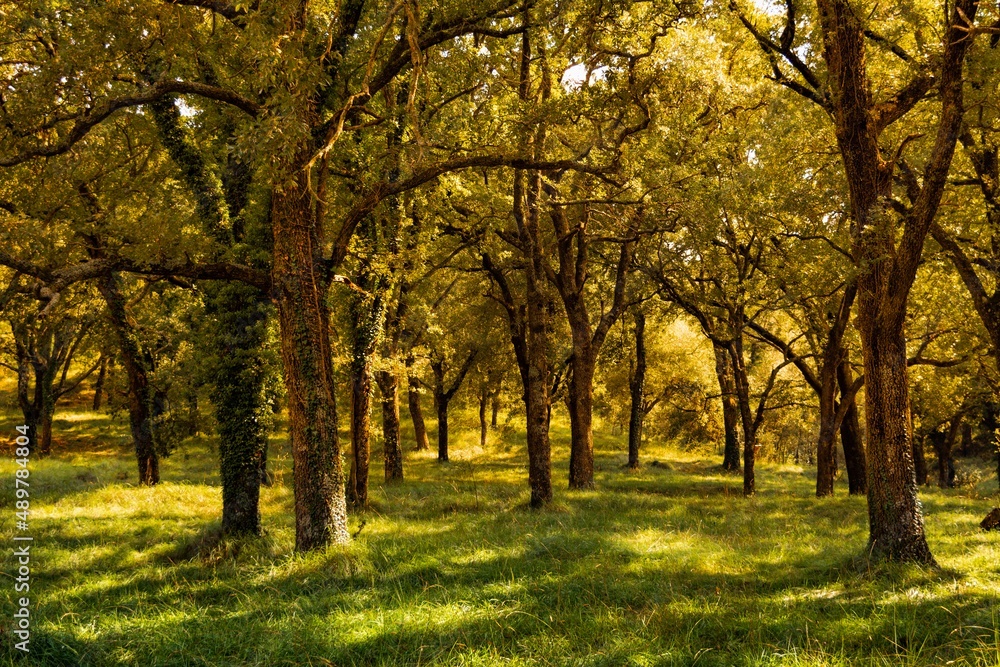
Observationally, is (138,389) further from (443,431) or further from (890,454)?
(890,454)

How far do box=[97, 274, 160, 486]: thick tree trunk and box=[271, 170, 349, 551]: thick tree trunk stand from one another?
33.9 feet

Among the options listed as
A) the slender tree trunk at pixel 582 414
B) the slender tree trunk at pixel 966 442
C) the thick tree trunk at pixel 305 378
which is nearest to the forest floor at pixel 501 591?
the thick tree trunk at pixel 305 378

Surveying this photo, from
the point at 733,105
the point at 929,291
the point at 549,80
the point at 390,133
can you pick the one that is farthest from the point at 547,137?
the point at 929,291

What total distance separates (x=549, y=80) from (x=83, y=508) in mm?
16003

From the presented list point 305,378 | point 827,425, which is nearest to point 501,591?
point 305,378

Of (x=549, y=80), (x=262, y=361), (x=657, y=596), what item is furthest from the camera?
(x=549, y=80)

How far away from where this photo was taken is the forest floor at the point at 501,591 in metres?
5.75

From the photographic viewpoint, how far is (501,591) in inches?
296

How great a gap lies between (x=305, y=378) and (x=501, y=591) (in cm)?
461

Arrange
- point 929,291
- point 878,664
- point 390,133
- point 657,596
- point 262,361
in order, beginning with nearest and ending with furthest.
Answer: point 878,664 < point 657,596 < point 262,361 < point 390,133 < point 929,291

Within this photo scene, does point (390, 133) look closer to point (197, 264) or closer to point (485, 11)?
point (485, 11)

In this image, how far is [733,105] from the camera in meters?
16.9

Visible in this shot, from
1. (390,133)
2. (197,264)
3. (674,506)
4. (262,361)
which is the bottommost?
(674,506)

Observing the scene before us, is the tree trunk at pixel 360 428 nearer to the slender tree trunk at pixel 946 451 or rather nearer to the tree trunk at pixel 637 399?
the tree trunk at pixel 637 399
